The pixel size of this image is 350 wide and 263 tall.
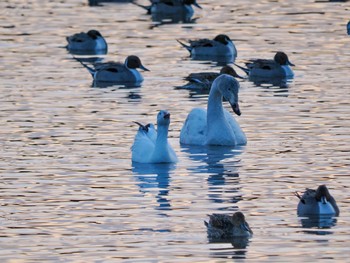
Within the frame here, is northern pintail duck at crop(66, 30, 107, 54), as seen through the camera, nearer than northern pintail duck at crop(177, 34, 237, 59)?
No

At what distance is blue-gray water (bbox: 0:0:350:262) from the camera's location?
631 inches

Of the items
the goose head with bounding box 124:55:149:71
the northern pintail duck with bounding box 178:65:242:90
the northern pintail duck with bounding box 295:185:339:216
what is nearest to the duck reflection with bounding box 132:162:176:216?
the northern pintail duck with bounding box 295:185:339:216

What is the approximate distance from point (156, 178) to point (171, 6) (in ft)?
85.4

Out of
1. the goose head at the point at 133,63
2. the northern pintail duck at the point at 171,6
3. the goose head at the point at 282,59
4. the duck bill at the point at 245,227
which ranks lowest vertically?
the duck bill at the point at 245,227

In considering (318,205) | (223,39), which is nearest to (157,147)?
(318,205)

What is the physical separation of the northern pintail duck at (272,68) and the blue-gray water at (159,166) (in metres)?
0.35

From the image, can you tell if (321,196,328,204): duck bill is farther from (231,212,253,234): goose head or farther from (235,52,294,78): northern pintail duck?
(235,52,294,78): northern pintail duck

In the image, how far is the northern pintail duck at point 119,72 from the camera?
31656 mm

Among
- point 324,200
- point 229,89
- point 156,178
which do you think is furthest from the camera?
point 229,89

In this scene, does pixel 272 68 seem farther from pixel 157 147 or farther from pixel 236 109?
pixel 157 147

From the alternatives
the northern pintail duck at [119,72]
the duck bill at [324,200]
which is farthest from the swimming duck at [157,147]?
the northern pintail duck at [119,72]

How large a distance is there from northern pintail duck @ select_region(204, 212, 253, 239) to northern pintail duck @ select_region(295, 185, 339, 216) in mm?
1290

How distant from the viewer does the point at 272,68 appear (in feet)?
104

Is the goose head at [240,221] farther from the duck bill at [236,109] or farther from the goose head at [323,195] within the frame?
the duck bill at [236,109]
